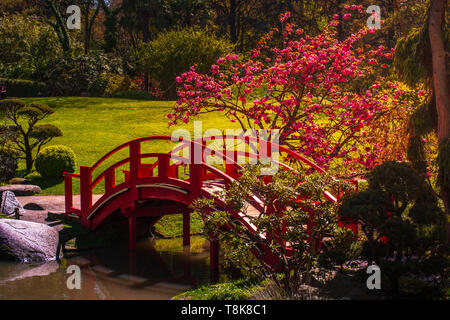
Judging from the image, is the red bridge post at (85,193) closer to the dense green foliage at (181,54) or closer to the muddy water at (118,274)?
the muddy water at (118,274)

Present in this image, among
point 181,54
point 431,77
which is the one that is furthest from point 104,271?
point 181,54

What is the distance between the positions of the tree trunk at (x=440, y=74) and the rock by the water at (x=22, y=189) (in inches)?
481

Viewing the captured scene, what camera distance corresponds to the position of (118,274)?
40.7 ft

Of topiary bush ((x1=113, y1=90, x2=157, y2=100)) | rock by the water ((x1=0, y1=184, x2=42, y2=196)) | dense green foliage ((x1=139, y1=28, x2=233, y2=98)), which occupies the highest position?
dense green foliage ((x1=139, y1=28, x2=233, y2=98))

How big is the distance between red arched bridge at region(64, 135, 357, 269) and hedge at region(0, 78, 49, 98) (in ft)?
69.0

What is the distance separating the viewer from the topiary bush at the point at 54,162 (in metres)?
19.5

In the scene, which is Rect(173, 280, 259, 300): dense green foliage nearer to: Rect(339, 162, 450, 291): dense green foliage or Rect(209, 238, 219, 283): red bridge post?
Rect(209, 238, 219, 283): red bridge post

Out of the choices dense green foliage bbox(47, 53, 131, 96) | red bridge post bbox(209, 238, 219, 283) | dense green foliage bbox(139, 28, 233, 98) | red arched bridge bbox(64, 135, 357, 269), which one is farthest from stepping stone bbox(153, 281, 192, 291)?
dense green foliage bbox(47, 53, 131, 96)

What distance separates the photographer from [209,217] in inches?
337

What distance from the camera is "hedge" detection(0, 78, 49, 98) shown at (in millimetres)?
34281

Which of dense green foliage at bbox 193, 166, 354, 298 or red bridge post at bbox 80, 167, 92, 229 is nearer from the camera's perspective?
dense green foliage at bbox 193, 166, 354, 298

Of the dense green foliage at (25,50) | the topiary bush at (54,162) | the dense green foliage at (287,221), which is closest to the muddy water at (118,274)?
the dense green foliage at (287,221)

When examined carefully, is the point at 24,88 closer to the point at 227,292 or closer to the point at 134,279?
the point at 134,279
